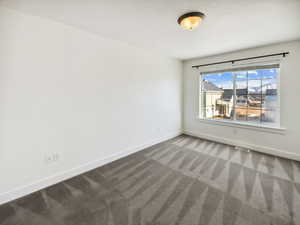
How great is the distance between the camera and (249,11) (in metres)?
1.83

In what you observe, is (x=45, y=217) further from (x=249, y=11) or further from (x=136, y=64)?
(x=249, y=11)

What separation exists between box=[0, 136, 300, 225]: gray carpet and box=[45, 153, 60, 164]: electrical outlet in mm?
374

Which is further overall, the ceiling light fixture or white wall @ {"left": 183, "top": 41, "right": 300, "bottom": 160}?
white wall @ {"left": 183, "top": 41, "right": 300, "bottom": 160}

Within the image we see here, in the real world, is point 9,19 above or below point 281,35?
below

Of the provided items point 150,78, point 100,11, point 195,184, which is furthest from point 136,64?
point 195,184

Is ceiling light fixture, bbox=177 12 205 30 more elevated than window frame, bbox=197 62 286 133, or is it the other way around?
ceiling light fixture, bbox=177 12 205 30

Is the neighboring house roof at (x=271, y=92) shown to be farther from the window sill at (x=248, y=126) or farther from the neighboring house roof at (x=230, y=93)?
the window sill at (x=248, y=126)

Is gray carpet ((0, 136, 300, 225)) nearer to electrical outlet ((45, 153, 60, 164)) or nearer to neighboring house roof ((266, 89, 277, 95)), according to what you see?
electrical outlet ((45, 153, 60, 164))

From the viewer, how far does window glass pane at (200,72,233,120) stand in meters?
3.79

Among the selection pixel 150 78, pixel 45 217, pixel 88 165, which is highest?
pixel 150 78

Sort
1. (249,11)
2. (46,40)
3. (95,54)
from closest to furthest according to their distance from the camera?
(249,11) < (46,40) < (95,54)

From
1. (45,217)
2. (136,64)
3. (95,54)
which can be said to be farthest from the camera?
(136,64)

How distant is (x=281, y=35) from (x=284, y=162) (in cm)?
241

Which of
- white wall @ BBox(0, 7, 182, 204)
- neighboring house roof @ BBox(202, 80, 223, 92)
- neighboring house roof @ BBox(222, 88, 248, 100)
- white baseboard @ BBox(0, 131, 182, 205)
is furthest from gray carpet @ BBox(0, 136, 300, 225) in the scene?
neighboring house roof @ BBox(202, 80, 223, 92)
